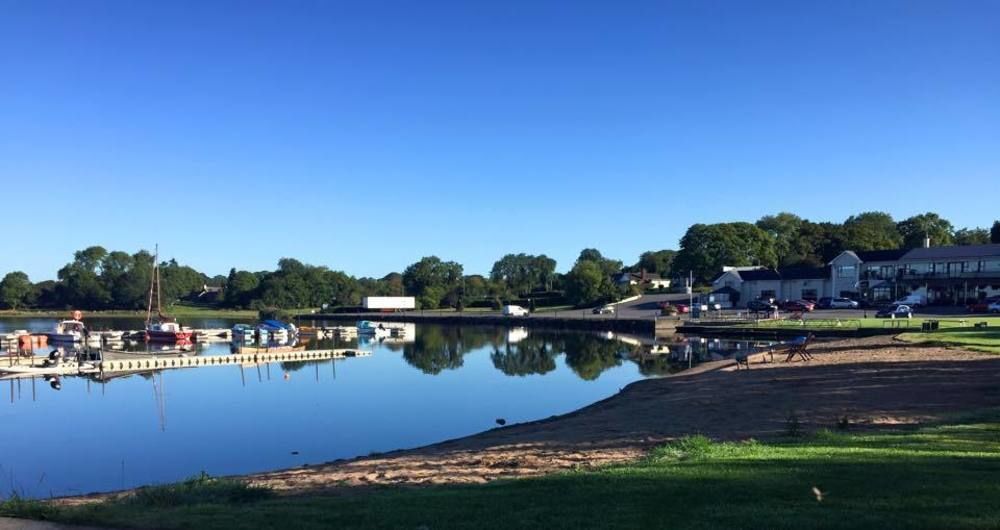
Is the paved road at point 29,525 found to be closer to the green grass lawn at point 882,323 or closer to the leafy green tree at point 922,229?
the green grass lawn at point 882,323

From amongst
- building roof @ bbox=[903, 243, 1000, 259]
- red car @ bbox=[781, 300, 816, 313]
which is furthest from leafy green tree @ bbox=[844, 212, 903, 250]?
red car @ bbox=[781, 300, 816, 313]

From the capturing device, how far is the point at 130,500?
34.4 ft

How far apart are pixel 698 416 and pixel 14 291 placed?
17856 centimetres

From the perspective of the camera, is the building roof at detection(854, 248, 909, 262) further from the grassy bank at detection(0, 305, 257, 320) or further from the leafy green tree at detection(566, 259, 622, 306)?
the grassy bank at detection(0, 305, 257, 320)

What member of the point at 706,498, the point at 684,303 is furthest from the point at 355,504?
the point at 684,303

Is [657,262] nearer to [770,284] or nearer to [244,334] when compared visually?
[770,284]

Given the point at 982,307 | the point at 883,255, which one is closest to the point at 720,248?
the point at 883,255

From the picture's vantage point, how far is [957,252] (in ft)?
277

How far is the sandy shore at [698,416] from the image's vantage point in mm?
14539

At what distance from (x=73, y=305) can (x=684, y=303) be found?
131 metres

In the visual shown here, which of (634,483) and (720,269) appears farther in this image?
(720,269)

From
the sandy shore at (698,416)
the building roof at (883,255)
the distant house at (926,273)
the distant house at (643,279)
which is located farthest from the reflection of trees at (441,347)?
the distant house at (643,279)

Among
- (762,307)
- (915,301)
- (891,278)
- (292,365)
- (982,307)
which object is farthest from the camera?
(891,278)

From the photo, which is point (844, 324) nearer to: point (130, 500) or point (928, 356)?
point (928, 356)
